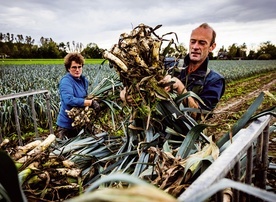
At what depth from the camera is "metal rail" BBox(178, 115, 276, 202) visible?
0.67 meters

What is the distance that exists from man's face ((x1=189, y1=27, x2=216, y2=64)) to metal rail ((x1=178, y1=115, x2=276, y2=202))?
0.89m

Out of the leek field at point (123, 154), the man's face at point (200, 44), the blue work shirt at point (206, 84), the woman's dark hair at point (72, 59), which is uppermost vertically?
the man's face at point (200, 44)

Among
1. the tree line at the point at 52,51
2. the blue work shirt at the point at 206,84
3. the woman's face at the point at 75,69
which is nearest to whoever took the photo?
the blue work shirt at the point at 206,84

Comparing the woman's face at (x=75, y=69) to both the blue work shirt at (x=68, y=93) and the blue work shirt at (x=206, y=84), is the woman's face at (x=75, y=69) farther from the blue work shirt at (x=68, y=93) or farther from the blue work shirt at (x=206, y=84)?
the blue work shirt at (x=206, y=84)

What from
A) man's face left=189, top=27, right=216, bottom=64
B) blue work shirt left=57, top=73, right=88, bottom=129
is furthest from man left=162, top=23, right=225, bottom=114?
blue work shirt left=57, top=73, right=88, bottom=129

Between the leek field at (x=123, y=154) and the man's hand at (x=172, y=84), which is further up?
the man's hand at (x=172, y=84)

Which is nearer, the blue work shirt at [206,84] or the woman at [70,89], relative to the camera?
the blue work shirt at [206,84]

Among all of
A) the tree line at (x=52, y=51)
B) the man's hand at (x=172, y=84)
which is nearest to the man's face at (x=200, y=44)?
the man's hand at (x=172, y=84)

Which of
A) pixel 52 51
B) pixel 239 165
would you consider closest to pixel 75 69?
pixel 239 165

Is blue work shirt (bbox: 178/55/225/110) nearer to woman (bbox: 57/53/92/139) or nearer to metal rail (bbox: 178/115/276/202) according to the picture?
metal rail (bbox: 178/115/276/202)

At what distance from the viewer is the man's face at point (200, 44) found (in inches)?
88.2

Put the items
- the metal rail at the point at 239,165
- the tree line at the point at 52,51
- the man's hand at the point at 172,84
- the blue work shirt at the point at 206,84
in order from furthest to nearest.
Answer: the tree line at the point at 52,51
the blue work shirt at the point at 206,84
the man's hand at the point at 172,84
the metal rail at the point at 239,165

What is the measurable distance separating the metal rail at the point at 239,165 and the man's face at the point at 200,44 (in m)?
0.89

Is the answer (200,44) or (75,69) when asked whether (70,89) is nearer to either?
(75,69)
